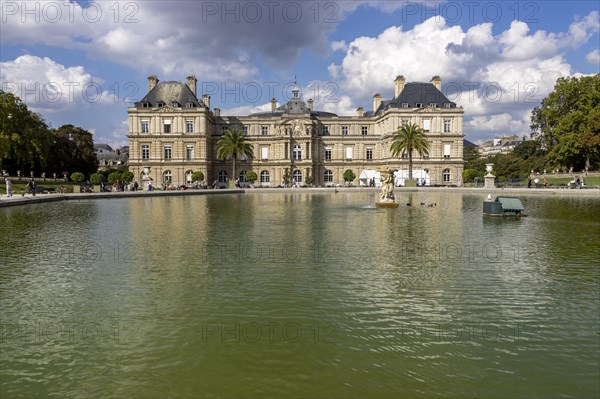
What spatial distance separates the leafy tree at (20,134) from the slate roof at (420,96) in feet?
183

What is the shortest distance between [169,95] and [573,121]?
6401 cm

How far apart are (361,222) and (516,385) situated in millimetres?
17714

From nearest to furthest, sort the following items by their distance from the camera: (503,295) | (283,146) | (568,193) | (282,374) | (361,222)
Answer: (282,374) < (503,295) < (361,222) < (568,193) < (283,146)

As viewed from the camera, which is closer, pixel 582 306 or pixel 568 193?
pixel 582 306

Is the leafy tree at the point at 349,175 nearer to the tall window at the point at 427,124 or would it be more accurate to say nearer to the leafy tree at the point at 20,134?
the tall window at the point at 427,124

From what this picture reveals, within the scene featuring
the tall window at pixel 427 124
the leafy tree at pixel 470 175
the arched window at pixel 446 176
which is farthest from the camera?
the arched window at pixel 446 176

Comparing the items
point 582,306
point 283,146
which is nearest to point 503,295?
point 582,306

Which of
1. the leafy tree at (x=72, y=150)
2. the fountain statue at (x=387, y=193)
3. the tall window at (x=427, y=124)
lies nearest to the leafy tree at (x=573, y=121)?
the tall window at (x=427, y=124)

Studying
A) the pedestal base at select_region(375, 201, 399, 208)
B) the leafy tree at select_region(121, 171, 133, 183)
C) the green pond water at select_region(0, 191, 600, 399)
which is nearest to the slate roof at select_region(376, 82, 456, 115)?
the leafy tree at select_region(121, 171, 133, 183)

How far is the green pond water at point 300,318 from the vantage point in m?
6.46

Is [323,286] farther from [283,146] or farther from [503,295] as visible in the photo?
[283,146]

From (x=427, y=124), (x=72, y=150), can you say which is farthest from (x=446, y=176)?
(x=72, y=150)

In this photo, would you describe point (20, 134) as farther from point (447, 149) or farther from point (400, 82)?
point (447, 149)

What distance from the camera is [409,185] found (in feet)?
220
